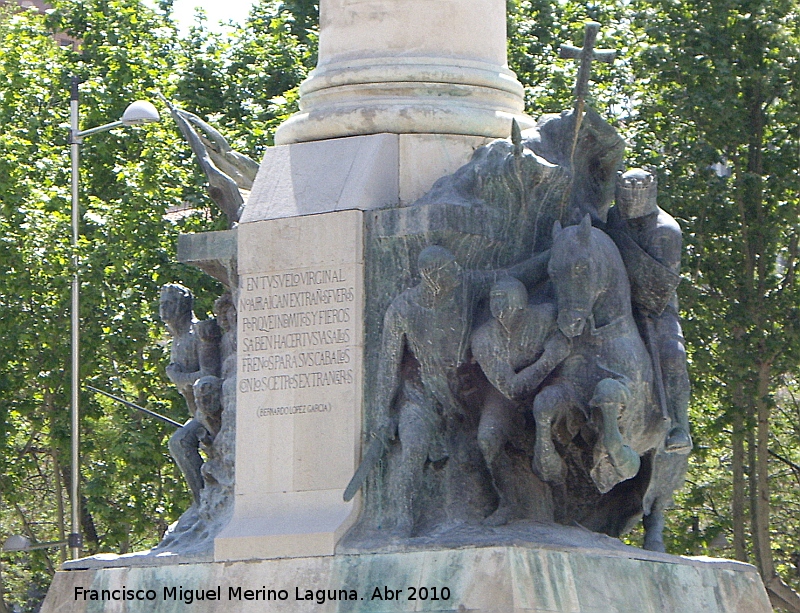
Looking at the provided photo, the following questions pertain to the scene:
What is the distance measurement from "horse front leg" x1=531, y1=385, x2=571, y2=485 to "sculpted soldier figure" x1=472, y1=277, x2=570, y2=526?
189 millimetres

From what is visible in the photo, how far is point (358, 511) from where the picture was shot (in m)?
15.4

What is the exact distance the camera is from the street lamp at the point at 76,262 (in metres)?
28.6

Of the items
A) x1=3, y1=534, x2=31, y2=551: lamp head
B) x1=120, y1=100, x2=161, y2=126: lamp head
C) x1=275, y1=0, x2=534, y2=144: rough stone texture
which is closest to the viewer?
x1=275, y1=0, x2=534, y2=144: rough stone texture

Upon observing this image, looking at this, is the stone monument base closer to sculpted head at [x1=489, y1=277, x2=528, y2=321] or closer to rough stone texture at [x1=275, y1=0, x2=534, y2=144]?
sculpted head at [x1=489, y1=277, x2=528, y2=321]

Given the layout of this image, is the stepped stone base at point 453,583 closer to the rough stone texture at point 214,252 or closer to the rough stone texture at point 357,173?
the rough stone texture at point 214,252

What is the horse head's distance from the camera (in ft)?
49.7

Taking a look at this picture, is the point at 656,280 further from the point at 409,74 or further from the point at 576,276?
the point at 409,74

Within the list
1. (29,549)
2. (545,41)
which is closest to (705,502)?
(545,41)

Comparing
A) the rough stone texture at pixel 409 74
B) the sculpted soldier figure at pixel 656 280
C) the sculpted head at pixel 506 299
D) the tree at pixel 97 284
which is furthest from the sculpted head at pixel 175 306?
the tree at pixel 97 284

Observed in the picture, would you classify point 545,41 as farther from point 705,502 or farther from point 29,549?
point 29,549

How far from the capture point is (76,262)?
99.3ft

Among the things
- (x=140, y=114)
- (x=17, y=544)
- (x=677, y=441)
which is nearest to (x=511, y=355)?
(x=677, y=441)

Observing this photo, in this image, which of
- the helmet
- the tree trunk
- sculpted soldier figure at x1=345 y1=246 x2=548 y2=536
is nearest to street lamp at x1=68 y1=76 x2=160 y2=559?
the tree trunk

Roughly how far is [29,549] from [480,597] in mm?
17038
